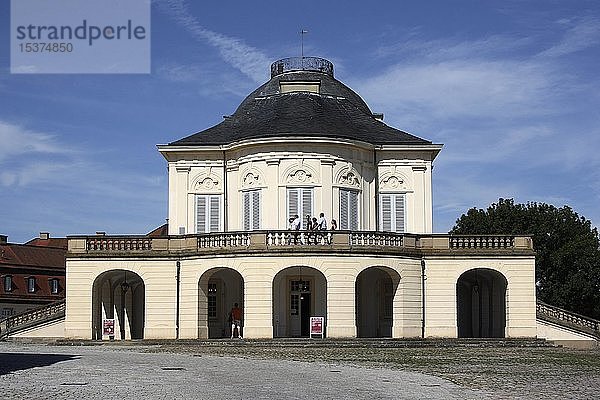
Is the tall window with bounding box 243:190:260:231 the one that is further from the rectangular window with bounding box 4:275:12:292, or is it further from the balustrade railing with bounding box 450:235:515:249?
the rectangular window with bounding box 4:275:12:292

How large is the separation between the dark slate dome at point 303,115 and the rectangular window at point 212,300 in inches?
280

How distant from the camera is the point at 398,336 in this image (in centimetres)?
4712

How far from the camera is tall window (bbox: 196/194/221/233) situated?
53.1 m

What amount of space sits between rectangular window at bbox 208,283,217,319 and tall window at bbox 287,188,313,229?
17.5 feet

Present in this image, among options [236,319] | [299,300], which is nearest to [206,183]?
[236,319]

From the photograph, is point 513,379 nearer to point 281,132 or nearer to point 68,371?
point 68,371

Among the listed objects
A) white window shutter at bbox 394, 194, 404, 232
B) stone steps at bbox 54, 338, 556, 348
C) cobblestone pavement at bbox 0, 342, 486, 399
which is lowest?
stone steps at bbox 54, 338, 556, 348

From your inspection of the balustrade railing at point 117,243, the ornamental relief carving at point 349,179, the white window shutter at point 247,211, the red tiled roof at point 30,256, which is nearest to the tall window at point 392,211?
the ornamental relief carving at point 349,179

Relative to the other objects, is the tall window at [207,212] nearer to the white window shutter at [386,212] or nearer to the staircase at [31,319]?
the staircase at [31,319]

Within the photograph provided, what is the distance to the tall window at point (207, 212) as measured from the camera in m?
53.1

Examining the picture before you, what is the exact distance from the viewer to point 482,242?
161 ft

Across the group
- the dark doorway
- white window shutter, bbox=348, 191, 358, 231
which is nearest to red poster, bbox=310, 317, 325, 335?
the dark doorway

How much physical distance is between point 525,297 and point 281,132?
1357cm

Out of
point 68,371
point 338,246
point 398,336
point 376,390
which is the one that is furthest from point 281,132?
point 376,390
